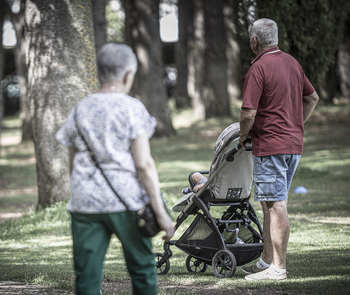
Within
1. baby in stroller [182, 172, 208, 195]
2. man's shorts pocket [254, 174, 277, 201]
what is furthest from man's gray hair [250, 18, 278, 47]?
baby in stroller [182, 172, 208, 195]

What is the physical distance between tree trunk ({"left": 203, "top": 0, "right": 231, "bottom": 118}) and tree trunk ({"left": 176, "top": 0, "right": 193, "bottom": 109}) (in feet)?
17.8

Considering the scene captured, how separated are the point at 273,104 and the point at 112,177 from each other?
2067 mm

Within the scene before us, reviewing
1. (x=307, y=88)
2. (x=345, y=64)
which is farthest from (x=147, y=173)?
(x=345, y=64)

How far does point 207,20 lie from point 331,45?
11.2m

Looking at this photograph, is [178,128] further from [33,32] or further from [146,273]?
[146,273]

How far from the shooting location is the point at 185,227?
25.5 feet

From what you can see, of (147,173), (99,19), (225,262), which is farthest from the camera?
(99,19)

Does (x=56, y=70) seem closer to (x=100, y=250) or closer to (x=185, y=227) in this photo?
(x=185, y=227)

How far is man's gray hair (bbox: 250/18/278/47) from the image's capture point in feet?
15.2

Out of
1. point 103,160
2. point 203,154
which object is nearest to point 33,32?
point 103,160

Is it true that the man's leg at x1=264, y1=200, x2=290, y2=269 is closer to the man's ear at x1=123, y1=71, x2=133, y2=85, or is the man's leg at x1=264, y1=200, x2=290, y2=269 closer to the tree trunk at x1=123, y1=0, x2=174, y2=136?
the man's ear at x1=123, y1=71, x2=133, y2=85

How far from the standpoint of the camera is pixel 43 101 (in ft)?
28.7

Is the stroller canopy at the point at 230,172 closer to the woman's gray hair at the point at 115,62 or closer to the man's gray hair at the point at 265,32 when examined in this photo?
the man's gray hair at the point at 265,32

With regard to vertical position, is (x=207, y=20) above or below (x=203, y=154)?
above
